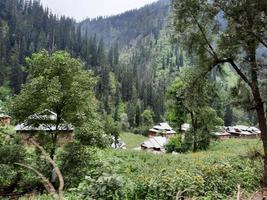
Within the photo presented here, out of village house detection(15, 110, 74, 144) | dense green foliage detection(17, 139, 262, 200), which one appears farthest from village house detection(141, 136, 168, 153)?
village house detection(15, 110, 74, 144)

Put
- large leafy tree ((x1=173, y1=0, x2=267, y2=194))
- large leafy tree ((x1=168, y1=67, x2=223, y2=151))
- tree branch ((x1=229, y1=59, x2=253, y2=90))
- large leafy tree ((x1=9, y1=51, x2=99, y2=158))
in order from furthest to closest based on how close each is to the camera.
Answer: large leafy tree ((x1=168, y1=67, x2=223, y2=151)) < large leafy tree ((x1=9, y1=51, x2=99, y2=158)) < tree branch ((x1=229, y1=59, x2=253, y2=90)) < large leafy tree ((x1=173, y1=0, x2=267, y2=194))

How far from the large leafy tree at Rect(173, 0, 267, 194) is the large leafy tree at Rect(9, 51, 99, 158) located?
5428 millimetres

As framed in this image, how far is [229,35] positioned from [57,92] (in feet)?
26.4

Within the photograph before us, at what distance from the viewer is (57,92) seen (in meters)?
15.2

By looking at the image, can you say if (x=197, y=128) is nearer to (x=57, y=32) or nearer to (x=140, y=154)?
(x=140, y=154)

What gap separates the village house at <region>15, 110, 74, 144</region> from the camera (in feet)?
51.6

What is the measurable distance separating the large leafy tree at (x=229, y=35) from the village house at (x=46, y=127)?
714 cm

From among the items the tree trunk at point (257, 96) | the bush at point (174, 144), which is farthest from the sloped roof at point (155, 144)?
the tree trunk at point (257, 96)

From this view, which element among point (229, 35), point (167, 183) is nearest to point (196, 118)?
point (229, 35)

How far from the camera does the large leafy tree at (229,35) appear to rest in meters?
12.5

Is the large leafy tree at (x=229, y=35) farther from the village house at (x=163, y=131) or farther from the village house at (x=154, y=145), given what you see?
the village house at (x=163, y=131)

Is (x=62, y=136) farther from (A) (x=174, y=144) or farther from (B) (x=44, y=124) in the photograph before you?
(A) (x=174, y=144)

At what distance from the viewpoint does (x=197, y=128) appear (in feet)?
111

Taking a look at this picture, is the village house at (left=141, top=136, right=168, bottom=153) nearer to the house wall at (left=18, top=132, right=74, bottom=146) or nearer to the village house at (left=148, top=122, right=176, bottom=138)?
the village house at (left=148, top=122, right=176, bottom=138)
